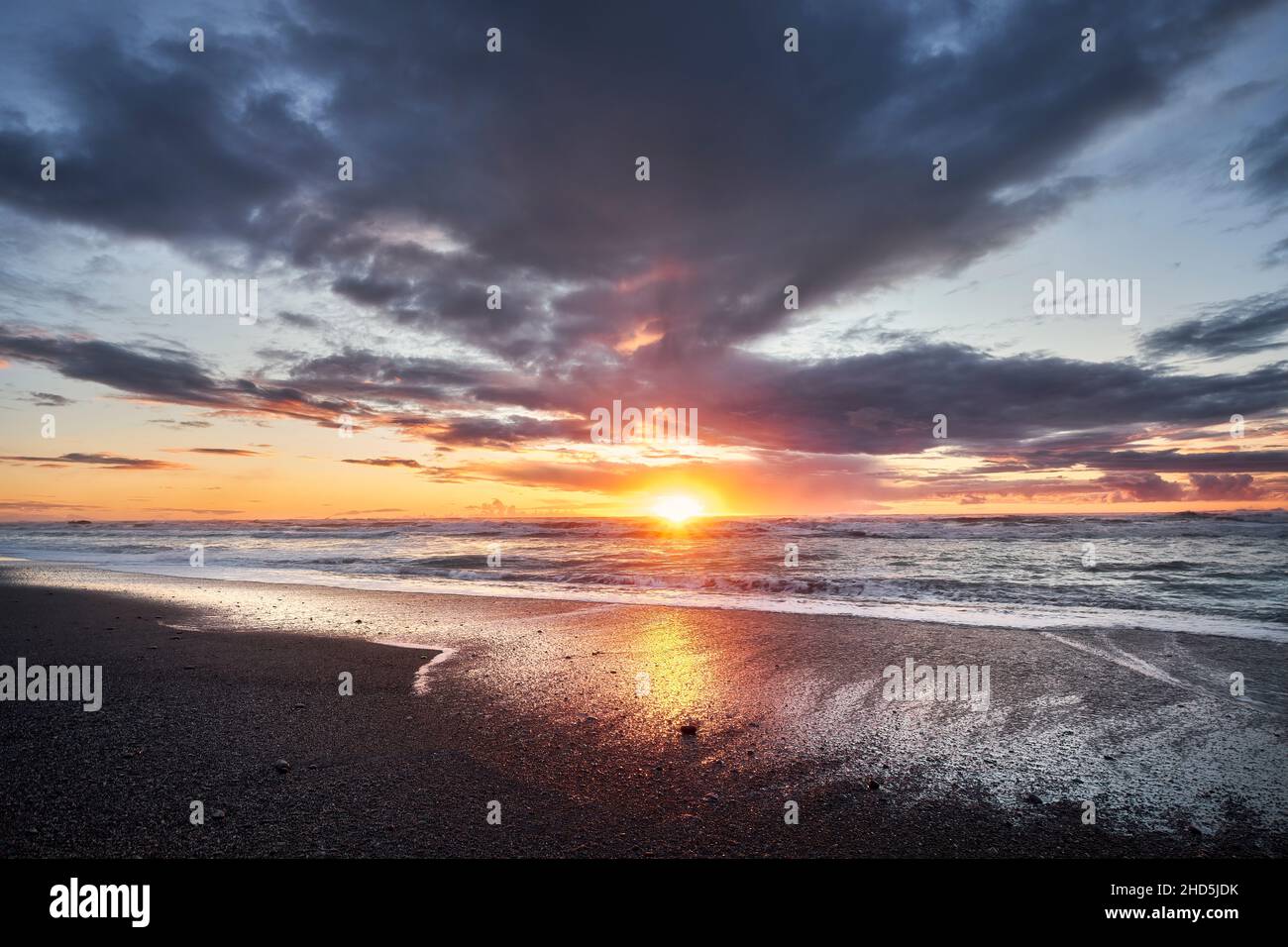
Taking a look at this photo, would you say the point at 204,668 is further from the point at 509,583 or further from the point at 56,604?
the point at 509,583

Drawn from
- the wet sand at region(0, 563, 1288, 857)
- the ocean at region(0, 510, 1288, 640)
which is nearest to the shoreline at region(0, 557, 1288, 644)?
the ocean at region(0, 510, 1288, 640)

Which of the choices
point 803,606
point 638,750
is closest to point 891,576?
point 803,606

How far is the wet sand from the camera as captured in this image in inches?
146

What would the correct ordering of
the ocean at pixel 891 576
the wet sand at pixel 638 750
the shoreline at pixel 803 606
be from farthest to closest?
the ocean at pixel 891 576 → the shoreline at pixel 803 606 → the wet sand at pixel 638 750

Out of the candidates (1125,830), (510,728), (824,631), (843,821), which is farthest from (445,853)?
(824,631)

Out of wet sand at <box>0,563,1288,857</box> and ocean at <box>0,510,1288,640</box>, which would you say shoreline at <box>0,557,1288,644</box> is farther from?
wet sand at <box>0,563,1288,857</box>

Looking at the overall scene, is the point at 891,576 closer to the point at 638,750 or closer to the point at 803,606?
the point at 803,606

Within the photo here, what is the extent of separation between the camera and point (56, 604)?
13203 millimetres

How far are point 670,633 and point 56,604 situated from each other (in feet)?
46.2

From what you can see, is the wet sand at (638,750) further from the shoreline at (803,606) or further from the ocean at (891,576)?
the ocean at (891,576)

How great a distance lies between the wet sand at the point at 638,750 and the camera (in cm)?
370

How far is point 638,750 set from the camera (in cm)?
509

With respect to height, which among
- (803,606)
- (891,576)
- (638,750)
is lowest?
(891,576)

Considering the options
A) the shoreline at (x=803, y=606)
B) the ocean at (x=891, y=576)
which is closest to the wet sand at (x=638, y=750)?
the shoreline at (x=803, y=606)
